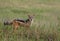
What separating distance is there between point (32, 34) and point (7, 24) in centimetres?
132

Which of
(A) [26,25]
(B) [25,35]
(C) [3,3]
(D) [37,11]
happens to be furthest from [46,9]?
(B) [25,35]

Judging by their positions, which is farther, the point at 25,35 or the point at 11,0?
the point at 11,0

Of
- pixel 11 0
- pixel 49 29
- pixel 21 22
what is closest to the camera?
pixel 49 29

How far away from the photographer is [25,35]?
8.58 m

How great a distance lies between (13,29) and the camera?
369 inches

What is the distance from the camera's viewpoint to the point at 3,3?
18859 millimetres

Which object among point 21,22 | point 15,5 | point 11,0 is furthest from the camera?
point 11,0

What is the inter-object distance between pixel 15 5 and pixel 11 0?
1.67 metres

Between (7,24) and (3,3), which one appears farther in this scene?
(3,3)

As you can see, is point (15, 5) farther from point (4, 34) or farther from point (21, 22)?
point (4, 34)

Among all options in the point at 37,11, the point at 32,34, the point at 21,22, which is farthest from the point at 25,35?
the point at 37,11

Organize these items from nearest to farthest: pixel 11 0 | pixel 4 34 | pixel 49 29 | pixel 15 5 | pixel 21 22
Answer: pixel 4 34, pixel 49 29, pixel 21 22, pixel 15 5, pixel 11 0

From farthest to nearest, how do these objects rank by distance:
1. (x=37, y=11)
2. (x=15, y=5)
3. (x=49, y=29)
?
(x=15, y=5) → (x=37, y=11) → (x=49, y=29)

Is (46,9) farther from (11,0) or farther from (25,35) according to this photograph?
(25,35)
